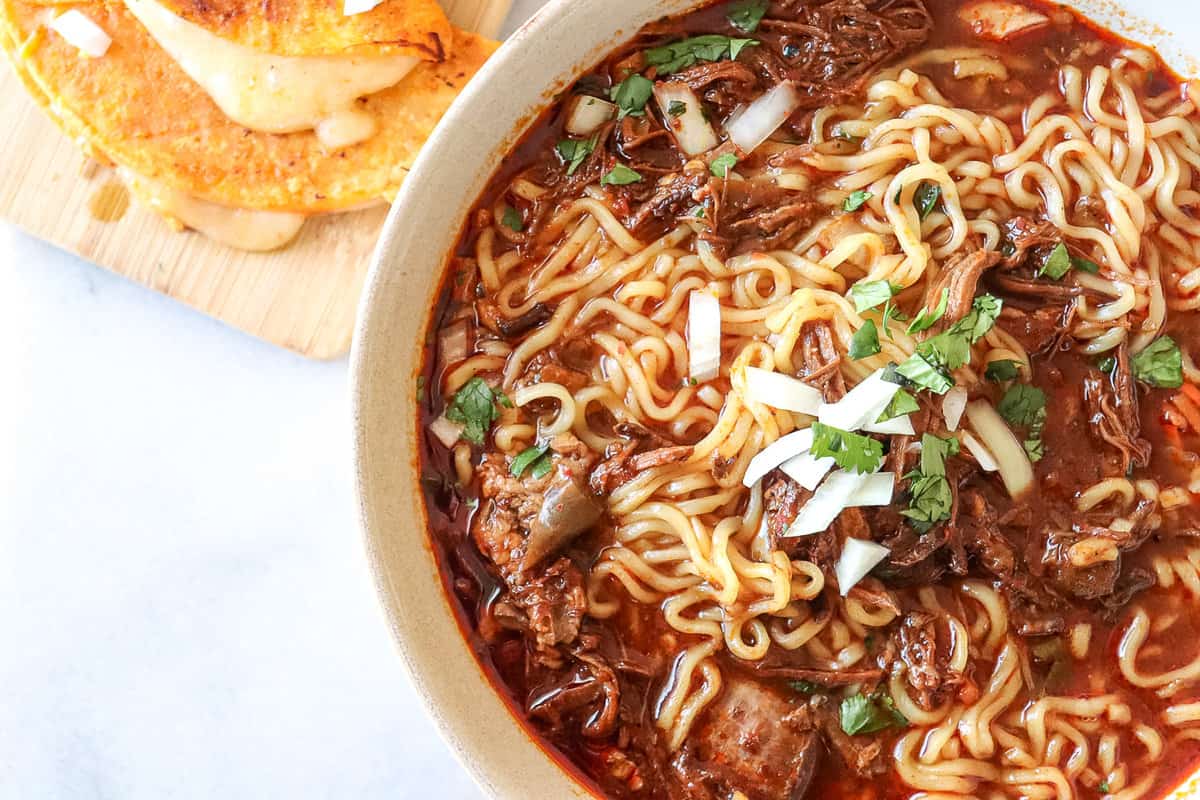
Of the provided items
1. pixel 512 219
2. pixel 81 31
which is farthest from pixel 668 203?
pixel 81 31

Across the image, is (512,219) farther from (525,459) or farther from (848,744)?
(848,744)

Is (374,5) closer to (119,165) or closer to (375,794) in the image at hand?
(119,165)

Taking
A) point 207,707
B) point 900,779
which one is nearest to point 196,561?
point 207,707

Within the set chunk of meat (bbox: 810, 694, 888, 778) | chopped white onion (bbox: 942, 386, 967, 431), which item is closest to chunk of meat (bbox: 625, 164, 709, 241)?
chopped white onion (bbox: 942, 386, 967, 431)

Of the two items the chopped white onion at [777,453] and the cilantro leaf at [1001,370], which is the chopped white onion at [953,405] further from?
the chopped white onion at [777,453]

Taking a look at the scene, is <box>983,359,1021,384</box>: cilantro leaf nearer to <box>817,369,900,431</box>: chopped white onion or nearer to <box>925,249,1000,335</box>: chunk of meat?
<box>925,249,1000,335</box>: chunk of meat
